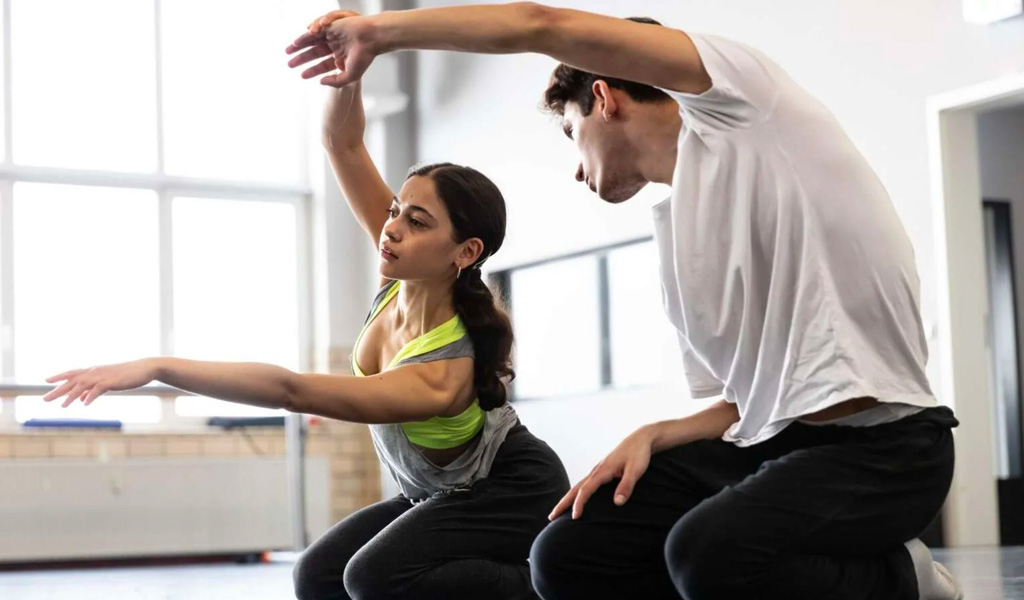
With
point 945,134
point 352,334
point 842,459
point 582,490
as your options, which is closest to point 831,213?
point 842,459

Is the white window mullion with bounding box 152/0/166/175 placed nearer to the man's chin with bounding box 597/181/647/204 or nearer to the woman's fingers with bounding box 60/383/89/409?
the man's chin with bounding box 597/181/647/204

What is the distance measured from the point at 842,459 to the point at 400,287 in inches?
44.1

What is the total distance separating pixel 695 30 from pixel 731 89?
4857 millimetres

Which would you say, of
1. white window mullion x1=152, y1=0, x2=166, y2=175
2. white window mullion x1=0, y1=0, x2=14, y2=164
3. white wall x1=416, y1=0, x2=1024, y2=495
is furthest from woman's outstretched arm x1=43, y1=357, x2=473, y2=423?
white window mullion x1=152, y1=0, x2=166, y2=175

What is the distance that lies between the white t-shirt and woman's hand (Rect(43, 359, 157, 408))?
75cm

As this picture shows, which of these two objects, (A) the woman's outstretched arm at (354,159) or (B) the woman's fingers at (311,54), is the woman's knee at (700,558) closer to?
(B) the woman's fingers at (311,54)

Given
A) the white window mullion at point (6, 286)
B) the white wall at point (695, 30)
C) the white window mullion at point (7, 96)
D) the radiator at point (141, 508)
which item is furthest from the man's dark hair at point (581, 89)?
the white window mullion at point (7, 96)

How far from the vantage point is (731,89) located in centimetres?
178

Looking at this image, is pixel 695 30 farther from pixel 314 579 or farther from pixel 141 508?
pixel 314 579

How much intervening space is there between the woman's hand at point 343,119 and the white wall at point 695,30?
328 cm

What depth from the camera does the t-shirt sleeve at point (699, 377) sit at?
2.10 m

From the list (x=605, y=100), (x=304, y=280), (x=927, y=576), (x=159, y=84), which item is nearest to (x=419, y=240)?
(x=605, y=100)

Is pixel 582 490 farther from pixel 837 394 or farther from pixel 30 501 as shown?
pixel 30 501

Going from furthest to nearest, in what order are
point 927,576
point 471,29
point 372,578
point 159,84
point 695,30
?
point 159,84
point 695,30
point 372,578
point 927,576
point 471,29
